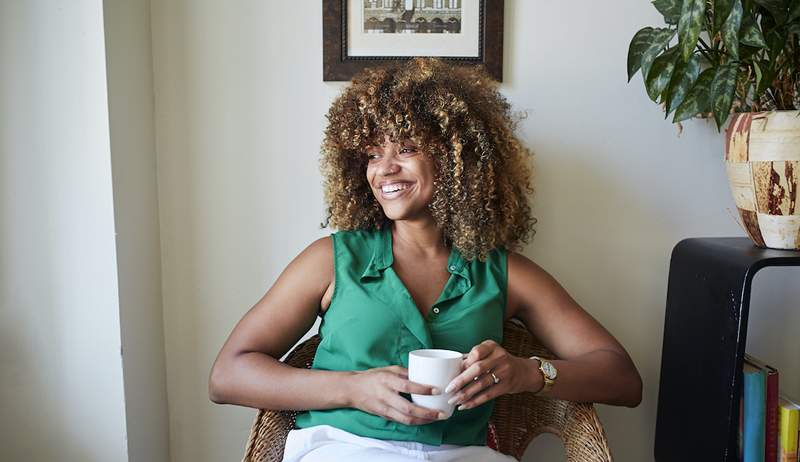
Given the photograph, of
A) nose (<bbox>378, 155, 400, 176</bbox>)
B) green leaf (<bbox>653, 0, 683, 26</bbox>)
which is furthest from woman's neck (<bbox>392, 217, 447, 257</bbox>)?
green leaf (<bbox>653, 0, 683, 26</bbox>)

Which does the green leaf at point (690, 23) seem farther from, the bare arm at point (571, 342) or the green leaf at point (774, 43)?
the bare arm at point (571, 342)

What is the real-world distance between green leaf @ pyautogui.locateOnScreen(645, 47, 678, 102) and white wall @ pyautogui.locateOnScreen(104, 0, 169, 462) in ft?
3.73

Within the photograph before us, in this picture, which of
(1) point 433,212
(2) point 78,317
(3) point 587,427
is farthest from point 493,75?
(2) point 78,317

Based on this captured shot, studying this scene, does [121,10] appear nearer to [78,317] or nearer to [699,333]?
[78,317]

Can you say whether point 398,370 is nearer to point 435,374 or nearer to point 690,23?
point 435,374

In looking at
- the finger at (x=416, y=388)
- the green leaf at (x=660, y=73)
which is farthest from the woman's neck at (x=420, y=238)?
the green leaf at (x=660, y=73)

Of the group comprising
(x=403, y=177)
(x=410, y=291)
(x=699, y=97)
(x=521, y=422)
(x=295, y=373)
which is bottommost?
(x=521, y=422)

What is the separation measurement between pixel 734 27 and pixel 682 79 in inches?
6.5

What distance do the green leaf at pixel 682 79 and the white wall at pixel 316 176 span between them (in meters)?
0.28

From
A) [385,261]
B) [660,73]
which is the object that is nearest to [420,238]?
[385,261]

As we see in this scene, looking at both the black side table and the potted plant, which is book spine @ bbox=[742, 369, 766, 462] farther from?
the potted plant

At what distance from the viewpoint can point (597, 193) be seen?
5.76 ft

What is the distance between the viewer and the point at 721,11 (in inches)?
50.7

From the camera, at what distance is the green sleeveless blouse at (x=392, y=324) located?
4.30 ft
